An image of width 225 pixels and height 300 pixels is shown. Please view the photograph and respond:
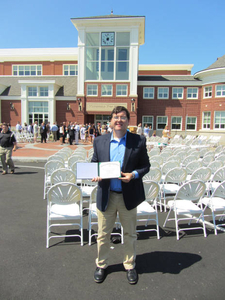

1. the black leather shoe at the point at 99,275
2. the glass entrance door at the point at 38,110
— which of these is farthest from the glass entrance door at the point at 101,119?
the black leather shoe at the point at 99,275

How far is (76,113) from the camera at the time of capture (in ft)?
94.7

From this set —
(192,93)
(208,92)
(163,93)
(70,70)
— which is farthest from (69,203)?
(70,70)

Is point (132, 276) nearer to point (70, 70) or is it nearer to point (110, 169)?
point (110, 169)

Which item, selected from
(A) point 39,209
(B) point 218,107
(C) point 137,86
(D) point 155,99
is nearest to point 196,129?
(B) point 218,107

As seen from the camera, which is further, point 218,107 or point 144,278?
point 218,107

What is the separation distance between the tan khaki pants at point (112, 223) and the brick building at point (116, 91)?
82.0ft

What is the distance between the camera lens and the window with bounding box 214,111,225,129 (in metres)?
27.3

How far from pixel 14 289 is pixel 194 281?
211 cm

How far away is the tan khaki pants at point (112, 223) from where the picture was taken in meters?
2.73

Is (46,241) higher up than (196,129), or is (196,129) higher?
(196,129)

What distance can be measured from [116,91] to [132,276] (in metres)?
26.2

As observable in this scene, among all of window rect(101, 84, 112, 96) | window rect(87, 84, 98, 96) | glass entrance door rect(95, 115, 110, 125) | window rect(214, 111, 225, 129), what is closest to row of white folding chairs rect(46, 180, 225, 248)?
window rect(101, 84, 112, 96)

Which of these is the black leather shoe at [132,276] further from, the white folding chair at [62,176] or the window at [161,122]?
the window at [161,122]

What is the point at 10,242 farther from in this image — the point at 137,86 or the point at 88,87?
the point at 137,86
